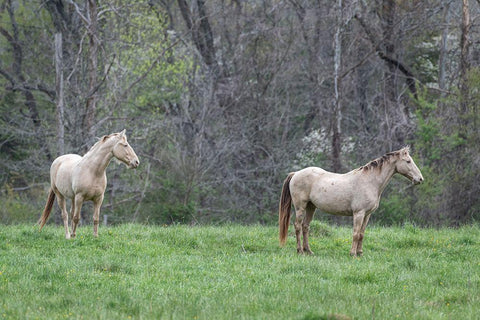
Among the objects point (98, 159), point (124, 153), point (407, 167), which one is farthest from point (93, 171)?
point (407, 167)

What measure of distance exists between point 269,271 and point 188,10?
21.6m

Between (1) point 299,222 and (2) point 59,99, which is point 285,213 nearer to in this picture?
(1) point 299,222

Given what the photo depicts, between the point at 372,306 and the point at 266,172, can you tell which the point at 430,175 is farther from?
the point at 372,306

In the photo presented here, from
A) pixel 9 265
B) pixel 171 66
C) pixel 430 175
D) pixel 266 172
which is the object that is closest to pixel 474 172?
pixel 430 175

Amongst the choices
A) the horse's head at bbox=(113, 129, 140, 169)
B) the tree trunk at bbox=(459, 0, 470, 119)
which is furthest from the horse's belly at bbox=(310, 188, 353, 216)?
the tree trunk at bbox=(459, 0, 470, 119)

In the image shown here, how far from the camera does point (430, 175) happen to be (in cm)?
2147

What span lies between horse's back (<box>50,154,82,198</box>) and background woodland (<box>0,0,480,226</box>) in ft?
25.1

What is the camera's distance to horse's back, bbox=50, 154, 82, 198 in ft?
39.0

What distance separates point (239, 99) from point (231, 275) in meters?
18.6

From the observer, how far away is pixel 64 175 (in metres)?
12.0

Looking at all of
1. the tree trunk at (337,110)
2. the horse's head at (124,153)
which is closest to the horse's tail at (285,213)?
the horse's head at (124,153)

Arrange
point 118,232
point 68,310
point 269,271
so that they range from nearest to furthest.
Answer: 1. point 68,310
2. point 269,271
3. point 118,232

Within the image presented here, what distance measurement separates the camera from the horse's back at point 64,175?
11.9m

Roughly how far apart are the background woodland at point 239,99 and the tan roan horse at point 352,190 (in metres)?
9.88
